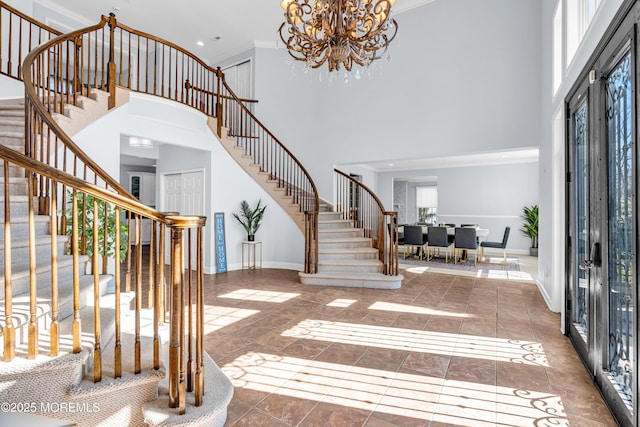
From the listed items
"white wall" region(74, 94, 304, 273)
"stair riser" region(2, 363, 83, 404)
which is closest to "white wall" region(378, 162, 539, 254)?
"white wall" region(74, 94, 304, 273)

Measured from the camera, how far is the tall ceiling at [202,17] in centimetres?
636

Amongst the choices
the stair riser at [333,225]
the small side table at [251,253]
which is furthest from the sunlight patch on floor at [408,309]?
the small side table at [251,253]

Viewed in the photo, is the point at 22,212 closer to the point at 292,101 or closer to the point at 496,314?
the point at 496,314

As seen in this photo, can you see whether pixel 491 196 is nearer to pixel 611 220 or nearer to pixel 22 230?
pixel 611 220

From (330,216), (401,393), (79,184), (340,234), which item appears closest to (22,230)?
(79,184)

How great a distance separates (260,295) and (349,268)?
1.69 meters

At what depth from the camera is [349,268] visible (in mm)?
5660

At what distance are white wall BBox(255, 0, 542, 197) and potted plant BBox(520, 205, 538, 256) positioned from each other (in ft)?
16.2

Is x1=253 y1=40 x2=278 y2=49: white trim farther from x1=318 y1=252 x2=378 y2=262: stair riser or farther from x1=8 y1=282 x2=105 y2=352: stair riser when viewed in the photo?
x1=8 y1=282 x2=105 y2=352: stair riser

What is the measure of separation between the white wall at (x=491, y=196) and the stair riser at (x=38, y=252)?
1047cm

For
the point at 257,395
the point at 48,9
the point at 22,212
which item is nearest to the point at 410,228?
the point at 257,395

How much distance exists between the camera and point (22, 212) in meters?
2.66

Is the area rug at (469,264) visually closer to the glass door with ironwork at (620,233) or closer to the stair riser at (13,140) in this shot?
the glass door with ironwork at (620,233)

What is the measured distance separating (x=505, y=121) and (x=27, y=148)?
6199 mm
